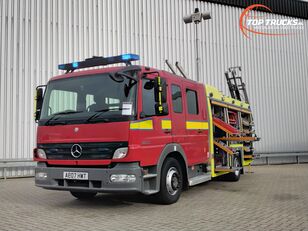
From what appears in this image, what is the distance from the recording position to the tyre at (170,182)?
19.8ft

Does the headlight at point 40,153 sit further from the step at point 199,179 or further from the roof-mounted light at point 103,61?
the step at point 199,179

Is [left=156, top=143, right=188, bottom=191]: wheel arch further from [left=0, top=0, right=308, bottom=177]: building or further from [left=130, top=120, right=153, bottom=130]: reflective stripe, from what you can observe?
[left=0, top=0, right=308, bottom=177]: building

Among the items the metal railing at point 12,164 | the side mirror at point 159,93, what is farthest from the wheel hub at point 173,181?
the metal railing at point 12,164

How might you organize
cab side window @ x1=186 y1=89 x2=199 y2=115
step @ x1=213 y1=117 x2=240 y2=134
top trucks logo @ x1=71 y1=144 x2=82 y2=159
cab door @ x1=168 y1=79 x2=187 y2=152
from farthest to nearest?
step @ x1=213 y1=117 x2=240 y2=134 → cab side window @ x1=186 y1=89 x2=199 y2=115 → cab door @ x1=168 y1=79 x2=187 y2=152 → top trucks logo @ x1=71 y1=144 x2=82 y2=159

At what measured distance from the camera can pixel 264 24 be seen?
59.6ft

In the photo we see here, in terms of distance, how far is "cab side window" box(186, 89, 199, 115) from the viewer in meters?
7.05

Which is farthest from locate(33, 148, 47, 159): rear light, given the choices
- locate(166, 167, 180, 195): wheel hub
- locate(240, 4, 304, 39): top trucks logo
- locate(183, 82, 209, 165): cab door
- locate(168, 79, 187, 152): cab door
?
locate(240, 4, 304, 39): top trucks logo

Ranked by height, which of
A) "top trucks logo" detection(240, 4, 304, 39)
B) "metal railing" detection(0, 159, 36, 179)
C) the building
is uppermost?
"top trucks logo" detection(240, 4, 304, 39)

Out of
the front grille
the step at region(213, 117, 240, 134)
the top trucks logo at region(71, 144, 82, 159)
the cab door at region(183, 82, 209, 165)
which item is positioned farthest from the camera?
the step at region(213, 117, 240, 134)

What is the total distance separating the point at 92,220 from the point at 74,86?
240 cm

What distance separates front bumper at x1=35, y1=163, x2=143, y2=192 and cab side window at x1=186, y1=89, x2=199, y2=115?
2.24 meters

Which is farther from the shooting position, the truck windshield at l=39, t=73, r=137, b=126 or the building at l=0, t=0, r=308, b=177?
the building at l=0, t=0, r=308, b=177

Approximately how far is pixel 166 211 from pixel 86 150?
1.76 meters

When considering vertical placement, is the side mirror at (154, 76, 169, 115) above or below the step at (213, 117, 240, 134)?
above
